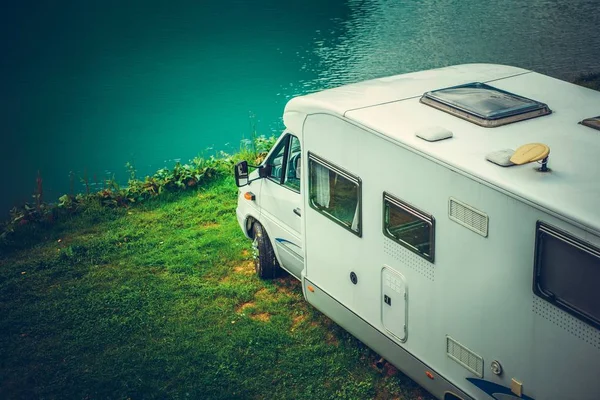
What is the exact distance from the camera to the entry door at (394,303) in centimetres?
626

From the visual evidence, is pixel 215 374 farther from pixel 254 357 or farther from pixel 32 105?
pixel 32 105

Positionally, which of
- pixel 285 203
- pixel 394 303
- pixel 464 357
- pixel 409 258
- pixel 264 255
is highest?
pixel 409 258

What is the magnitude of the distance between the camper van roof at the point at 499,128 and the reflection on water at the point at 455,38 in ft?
37.7

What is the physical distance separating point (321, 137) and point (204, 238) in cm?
351

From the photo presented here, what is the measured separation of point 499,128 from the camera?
19.5 ft

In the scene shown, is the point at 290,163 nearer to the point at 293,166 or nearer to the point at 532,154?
the point at 293,166

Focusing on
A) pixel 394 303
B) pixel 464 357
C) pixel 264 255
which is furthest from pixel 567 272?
pixel 264 255

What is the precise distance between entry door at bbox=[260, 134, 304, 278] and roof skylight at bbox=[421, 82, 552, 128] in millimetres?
1770

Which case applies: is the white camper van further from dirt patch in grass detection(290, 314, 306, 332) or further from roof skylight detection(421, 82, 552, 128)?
dirt patch in grass detection(290, 314, 306, 332)

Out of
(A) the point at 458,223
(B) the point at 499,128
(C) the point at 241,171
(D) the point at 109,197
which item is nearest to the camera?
(A) the point at 458,223

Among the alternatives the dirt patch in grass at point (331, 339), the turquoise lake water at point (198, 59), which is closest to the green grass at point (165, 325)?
the dirt patch in grass at point (331, 339)

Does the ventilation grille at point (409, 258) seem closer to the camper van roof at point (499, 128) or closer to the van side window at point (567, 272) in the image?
the camper van roof at point (499, 128)

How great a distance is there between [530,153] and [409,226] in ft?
3.93

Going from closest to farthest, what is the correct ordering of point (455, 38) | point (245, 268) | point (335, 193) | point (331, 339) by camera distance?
point (335, 193) → point (331, 339) → point (245, 268) → point (455, 38)
